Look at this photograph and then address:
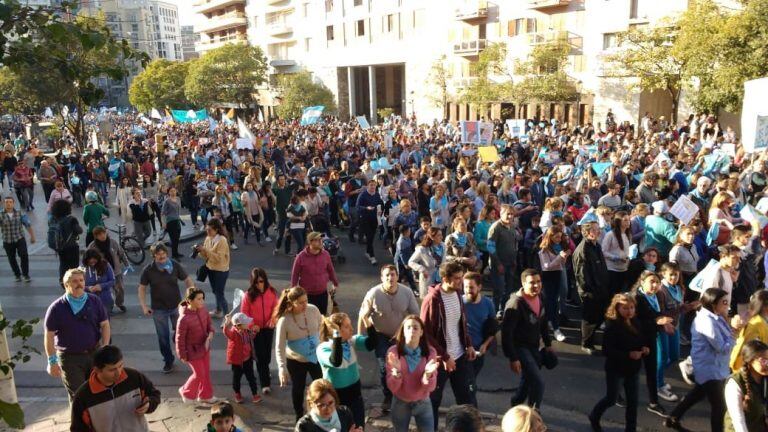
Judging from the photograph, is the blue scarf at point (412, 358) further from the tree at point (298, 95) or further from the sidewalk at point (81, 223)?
the tree at point (298, 95)

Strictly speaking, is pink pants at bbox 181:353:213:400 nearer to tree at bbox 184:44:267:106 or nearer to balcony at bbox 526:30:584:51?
balcony at bbox 526:30:584:51

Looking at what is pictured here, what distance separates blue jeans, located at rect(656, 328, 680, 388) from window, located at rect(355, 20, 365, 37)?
167 ft

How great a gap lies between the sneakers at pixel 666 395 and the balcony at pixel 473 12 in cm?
3937

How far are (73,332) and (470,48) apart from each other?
4089 centimetres

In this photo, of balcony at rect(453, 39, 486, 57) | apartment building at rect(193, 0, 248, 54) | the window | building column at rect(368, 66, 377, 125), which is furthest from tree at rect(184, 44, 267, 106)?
balcony at rect(453, 39, 486, 57)

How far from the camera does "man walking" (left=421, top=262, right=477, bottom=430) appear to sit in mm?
5398

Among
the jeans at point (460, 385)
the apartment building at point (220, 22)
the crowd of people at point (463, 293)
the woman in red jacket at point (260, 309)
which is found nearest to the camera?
the crowd of people at point (463, 293)

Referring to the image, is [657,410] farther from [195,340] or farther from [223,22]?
[223,22]

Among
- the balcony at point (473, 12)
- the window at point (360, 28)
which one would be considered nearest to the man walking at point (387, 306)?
the balcony at point (473, 12)

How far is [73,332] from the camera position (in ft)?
18.8

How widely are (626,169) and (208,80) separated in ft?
160

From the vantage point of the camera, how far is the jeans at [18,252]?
10781mm

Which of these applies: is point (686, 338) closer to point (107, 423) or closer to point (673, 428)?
point (673, 428)

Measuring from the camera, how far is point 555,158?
15945 millimetres
